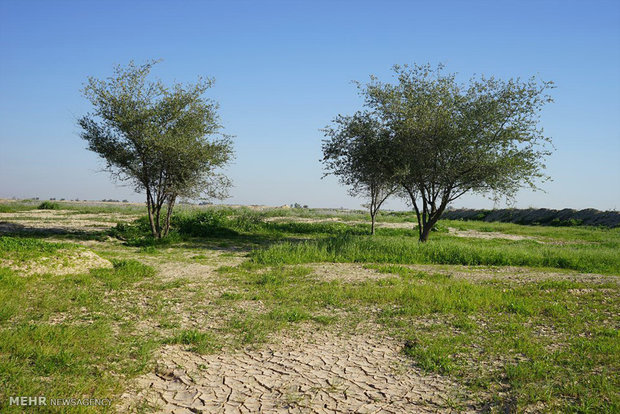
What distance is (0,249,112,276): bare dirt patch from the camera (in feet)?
38.8

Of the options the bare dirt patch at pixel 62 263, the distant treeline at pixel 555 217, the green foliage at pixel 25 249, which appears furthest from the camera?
the distant treeline at pixel 555 217

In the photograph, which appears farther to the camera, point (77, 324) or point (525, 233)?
point (525, 233)

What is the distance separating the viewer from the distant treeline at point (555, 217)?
131 feet

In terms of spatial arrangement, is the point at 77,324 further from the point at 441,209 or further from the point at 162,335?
the point at 441,209

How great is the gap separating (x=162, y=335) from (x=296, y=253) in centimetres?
967

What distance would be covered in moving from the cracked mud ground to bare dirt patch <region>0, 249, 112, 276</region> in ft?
23.3

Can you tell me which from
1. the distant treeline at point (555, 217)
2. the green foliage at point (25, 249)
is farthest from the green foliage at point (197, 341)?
the distant treeline at point (555, 217)

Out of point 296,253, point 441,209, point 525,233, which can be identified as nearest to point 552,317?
point 296,253

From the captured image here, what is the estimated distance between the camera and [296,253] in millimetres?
17219

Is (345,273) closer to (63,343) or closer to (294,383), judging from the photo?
(294,383)

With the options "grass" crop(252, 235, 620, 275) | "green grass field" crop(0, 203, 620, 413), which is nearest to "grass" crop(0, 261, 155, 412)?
"green grass field" crop(0, 203, 620, 413)

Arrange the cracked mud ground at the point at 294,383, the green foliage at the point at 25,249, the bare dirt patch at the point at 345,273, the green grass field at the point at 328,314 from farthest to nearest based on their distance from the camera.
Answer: the bare dirt patch at the point at 345,273
the green foliage at the point at 25,249
the green grass field at the point at 328,314
the cracked mud ground at the point at 294,383

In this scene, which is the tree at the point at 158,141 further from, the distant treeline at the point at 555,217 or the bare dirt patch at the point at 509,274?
the distant treeline at the point at 555,217

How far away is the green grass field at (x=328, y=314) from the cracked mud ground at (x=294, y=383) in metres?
0.28
